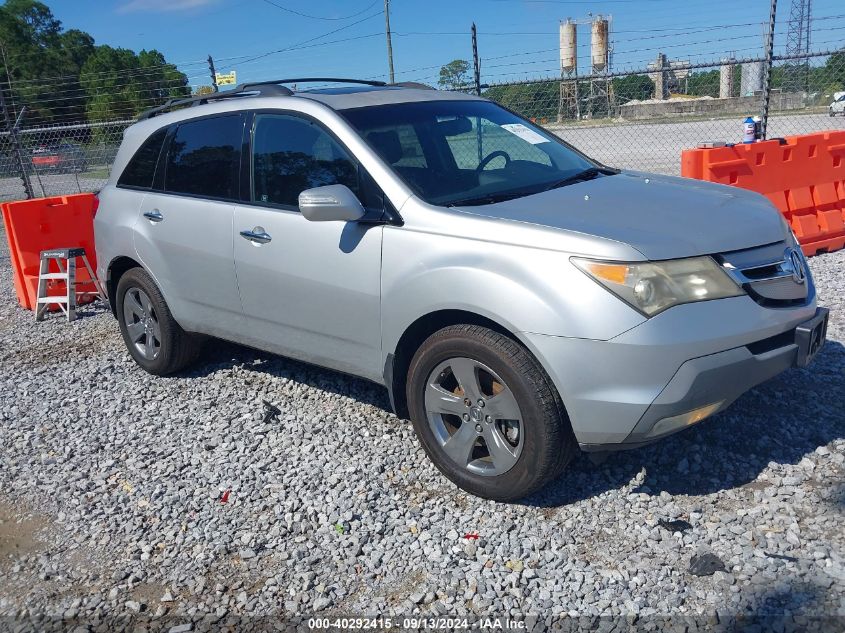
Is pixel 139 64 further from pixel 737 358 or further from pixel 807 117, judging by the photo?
pixel 737 358

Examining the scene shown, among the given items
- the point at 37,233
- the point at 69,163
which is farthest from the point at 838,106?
the point at 37,233

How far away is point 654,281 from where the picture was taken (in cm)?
311

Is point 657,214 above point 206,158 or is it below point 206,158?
below

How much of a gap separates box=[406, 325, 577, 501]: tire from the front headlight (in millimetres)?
469

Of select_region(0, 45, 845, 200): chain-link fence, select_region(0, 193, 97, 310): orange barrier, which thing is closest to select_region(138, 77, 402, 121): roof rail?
select_region(0, 193, 97, 310): orange barrier

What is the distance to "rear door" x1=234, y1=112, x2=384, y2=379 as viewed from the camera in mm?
3918

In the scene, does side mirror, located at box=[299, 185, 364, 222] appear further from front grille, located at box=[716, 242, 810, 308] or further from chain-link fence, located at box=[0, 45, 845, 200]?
chain-link fence, located at box=[0, 45, 845, 200]

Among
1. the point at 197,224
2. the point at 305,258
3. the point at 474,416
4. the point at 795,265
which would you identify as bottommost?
the point at 474,416

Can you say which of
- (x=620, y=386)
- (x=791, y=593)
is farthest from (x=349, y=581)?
(x=791, y=593)

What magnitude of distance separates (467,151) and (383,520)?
6.99 ft

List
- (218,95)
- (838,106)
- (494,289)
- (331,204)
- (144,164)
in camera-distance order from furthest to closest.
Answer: (838,106) → (144,164) → (218,95) → (331,204) → (494,289)

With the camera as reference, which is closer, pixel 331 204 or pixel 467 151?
pixel 331 204

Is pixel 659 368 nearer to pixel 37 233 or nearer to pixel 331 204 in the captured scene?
pixel 331 204

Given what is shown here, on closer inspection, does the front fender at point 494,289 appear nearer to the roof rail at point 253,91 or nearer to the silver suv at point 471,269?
the silver suv at point 471,269
